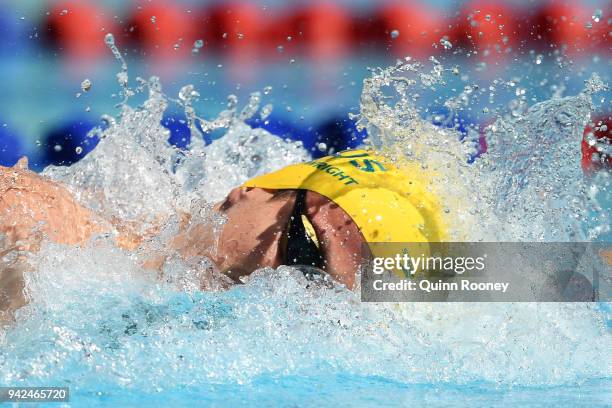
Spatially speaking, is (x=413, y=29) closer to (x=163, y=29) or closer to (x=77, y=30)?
(x=163, y=29)

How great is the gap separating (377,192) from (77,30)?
2877 mm

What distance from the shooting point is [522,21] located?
4207 mm

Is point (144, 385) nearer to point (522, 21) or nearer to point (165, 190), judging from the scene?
point (165, 190)

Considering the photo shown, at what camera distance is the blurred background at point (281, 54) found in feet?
12.3

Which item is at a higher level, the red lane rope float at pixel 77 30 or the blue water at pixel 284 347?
the red lane rope float at pixel 77 30

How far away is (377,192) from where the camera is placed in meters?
1.62

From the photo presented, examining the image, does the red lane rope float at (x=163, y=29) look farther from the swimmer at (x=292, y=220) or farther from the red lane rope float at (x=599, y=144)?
the swimmer at (x=292, y=220)

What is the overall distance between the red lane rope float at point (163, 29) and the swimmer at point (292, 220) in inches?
101

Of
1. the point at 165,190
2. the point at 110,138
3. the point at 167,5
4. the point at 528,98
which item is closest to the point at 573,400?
the point at 165,190

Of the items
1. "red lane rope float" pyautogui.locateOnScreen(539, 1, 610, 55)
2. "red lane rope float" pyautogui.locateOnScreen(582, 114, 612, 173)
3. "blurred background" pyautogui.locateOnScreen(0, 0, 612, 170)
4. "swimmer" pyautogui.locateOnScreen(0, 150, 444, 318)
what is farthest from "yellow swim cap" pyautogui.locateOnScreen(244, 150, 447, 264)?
"red lane rope float" pyautogui.locateOnScreen(539, 1, 610, 55)

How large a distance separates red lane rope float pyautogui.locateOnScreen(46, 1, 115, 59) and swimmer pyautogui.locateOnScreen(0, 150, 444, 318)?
96.6 inches

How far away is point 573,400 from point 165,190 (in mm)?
1170

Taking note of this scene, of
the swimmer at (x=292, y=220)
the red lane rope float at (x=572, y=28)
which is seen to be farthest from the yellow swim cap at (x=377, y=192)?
the red lane rope float at (x=572, y=28)

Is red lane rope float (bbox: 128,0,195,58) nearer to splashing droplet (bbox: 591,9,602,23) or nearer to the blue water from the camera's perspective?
splashing droplet (bbox: 591,9,602,23)
